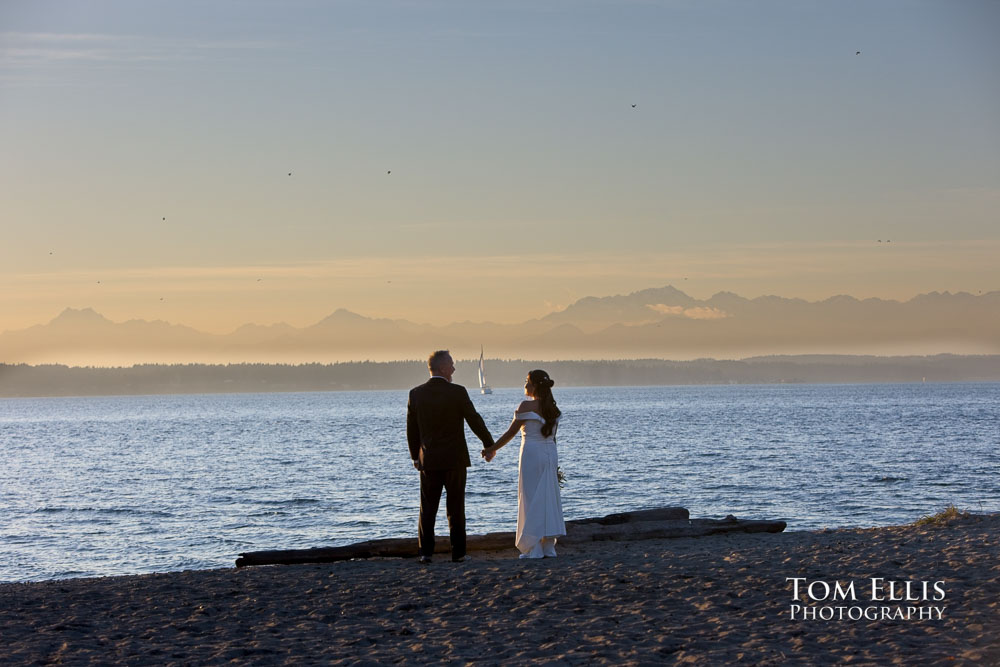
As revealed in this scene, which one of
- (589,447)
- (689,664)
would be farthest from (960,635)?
(589,447)

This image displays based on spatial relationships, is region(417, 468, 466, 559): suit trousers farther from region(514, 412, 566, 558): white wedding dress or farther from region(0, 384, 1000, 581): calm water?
region(0, 384, 1000, 581): calm water

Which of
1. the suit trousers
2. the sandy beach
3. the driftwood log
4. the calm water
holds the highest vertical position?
the suit trousers

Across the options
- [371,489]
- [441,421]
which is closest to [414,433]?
[441,421]

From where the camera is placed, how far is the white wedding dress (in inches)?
496

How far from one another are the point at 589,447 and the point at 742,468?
18878mm

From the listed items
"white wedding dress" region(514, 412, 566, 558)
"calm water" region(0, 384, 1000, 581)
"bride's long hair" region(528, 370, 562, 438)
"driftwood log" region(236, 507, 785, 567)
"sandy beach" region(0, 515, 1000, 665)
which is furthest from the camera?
"calm water" region(0, 384, 1000, 581)

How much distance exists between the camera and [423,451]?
12148 millimetres

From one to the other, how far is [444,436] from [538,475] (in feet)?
4.82

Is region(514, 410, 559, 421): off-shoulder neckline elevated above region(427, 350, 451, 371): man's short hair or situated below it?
below

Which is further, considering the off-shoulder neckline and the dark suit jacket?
the off-shoulder neckline

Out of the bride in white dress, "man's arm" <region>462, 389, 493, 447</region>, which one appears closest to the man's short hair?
"man's arm" <region>462, 389, 493, 447</region>

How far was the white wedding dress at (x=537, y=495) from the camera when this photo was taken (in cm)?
1261

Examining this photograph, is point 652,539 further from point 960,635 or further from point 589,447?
point 589,447

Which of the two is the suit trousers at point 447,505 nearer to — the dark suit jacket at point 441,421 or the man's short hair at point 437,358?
the dark suit jacket at point 441,421
